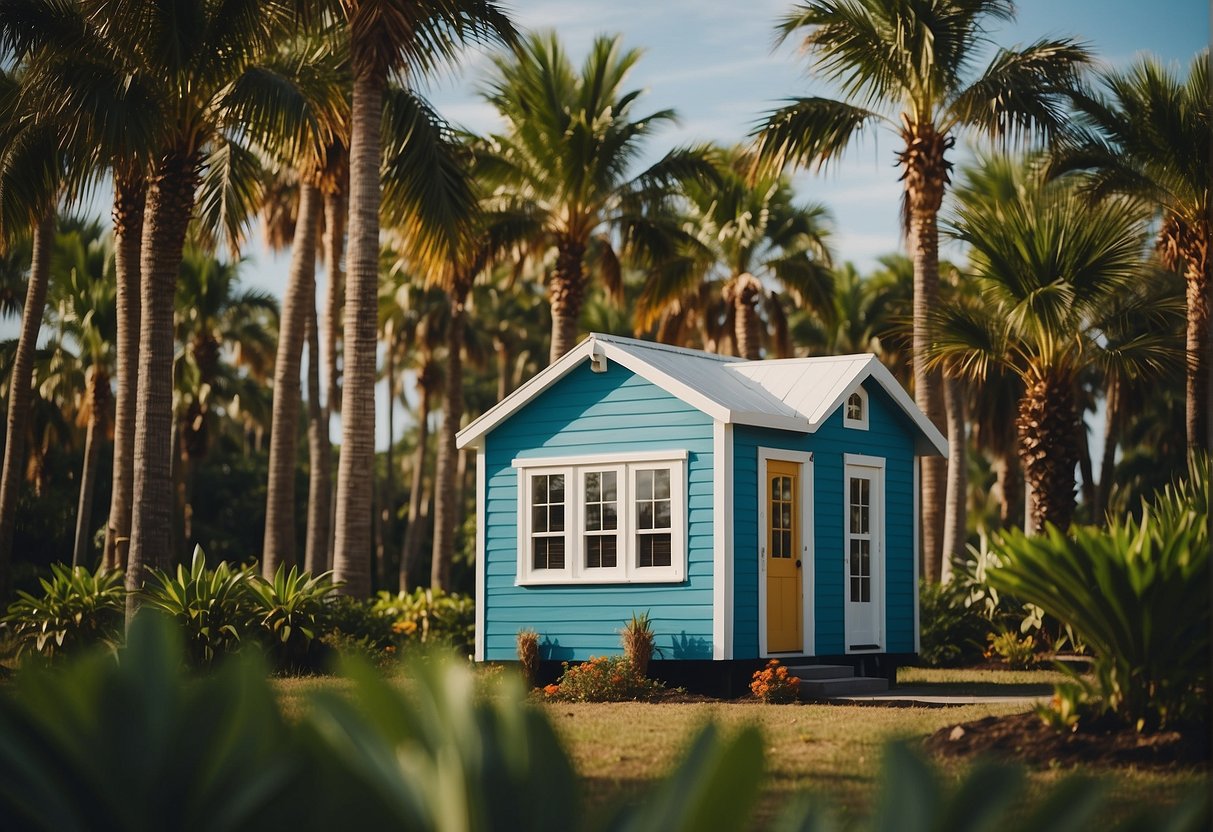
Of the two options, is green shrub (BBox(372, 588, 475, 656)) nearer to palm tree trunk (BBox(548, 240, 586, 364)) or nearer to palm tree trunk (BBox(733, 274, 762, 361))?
palm tree trunk (BBox(548, 240, 586, 364))

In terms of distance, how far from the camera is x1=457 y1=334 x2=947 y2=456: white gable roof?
15969 millimetres

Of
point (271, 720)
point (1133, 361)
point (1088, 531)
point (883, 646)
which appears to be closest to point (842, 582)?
point (883, 646)

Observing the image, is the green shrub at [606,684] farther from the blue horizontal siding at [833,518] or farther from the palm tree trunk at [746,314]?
the palm tree trunk at [746,314]

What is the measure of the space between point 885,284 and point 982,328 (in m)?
19.6

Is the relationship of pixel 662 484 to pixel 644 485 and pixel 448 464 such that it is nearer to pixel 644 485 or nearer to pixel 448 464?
pixel 644 485

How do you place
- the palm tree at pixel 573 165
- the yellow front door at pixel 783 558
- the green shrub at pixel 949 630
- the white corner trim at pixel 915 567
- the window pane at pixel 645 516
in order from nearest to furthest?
the window pane at pixel 645 516, the yellow front door at pixel 783 558, the white corner trim at pixel 915 567, the green shrub at pixel 949 630, the palm tree at pixel 573 165

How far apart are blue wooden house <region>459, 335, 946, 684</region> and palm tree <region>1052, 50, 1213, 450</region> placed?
20.0 ft

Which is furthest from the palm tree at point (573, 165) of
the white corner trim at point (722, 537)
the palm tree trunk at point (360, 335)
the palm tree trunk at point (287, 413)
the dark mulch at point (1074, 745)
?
the dark mulch at point (1074, 745)

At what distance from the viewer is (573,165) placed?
25125mm

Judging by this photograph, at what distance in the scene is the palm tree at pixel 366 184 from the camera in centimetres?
1844

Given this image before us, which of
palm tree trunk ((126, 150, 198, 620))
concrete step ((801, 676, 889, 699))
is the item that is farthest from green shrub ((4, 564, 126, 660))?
concrete step ((801, 676, 889, 699))

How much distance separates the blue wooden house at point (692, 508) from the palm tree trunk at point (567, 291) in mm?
7935

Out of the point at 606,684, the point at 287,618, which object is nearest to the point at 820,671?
the point at 606,684

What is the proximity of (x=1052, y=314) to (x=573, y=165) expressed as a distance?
9531 millimetres
